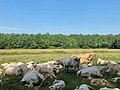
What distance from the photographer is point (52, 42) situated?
135m

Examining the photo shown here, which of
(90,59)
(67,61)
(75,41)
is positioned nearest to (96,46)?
(75,41)

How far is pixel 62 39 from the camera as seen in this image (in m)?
143

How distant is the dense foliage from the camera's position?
400 feet

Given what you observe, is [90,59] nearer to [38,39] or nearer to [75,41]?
[38,39]

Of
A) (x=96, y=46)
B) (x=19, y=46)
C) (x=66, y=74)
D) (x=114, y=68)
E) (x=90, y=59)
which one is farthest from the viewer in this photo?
(x=96, y=46)

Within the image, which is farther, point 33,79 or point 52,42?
point 52,42

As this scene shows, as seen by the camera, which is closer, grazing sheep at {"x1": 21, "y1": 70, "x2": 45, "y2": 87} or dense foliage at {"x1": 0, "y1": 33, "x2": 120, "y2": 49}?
grazing sheep at {"x1": 21, "y1": 70, "x2": 45, "y2": 87}

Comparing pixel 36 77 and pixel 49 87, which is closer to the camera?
pixel 49 87

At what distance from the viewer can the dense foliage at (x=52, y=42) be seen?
122 metres

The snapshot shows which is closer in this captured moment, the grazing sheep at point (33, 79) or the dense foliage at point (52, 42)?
the grazing sheep at point (33, 79)

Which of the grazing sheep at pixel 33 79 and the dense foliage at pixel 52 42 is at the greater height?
the grazing sheep at pixel 33 79

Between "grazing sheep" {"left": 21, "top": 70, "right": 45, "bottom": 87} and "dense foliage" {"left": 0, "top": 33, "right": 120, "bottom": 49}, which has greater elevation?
"grazing sheep" {"left": 21, "top": 70, "right": 45, "bottom": 87}

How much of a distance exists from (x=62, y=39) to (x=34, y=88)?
130 metres

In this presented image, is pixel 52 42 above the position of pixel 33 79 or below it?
below
